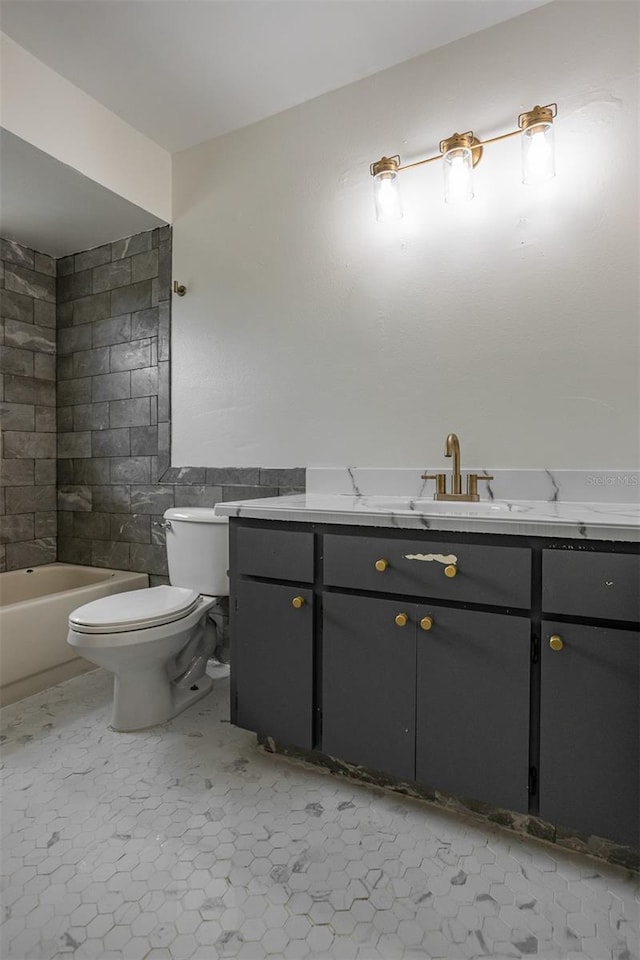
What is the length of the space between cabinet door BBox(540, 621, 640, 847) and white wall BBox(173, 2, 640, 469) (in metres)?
0.68

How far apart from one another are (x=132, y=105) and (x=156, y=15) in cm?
49

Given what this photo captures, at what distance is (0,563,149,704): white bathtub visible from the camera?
2.02 meters

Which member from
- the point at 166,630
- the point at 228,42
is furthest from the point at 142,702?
the point at 228,42

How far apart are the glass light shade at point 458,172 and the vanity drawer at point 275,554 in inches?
49.9

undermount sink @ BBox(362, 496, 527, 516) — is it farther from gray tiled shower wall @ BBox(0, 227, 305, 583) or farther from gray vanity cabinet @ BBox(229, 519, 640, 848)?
gray tiled shower wall @ BBox(0, 227, 305, 583)

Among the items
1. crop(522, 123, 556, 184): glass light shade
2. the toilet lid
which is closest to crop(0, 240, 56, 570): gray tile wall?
the toilet lid

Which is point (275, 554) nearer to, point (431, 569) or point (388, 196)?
point (431, 569)

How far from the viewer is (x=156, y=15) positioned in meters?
1.76

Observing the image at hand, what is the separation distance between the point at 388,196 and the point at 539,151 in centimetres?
51

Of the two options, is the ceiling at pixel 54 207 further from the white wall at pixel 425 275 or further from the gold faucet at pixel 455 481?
the gold faucet at pixel 455 481

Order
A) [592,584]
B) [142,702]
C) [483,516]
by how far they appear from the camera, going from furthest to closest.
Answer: [142,702] < [483,516] < [592,584]

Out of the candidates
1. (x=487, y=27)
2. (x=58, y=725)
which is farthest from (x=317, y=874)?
(x=487, y=27)

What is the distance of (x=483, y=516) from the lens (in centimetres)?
130

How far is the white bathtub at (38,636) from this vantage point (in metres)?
2.02
